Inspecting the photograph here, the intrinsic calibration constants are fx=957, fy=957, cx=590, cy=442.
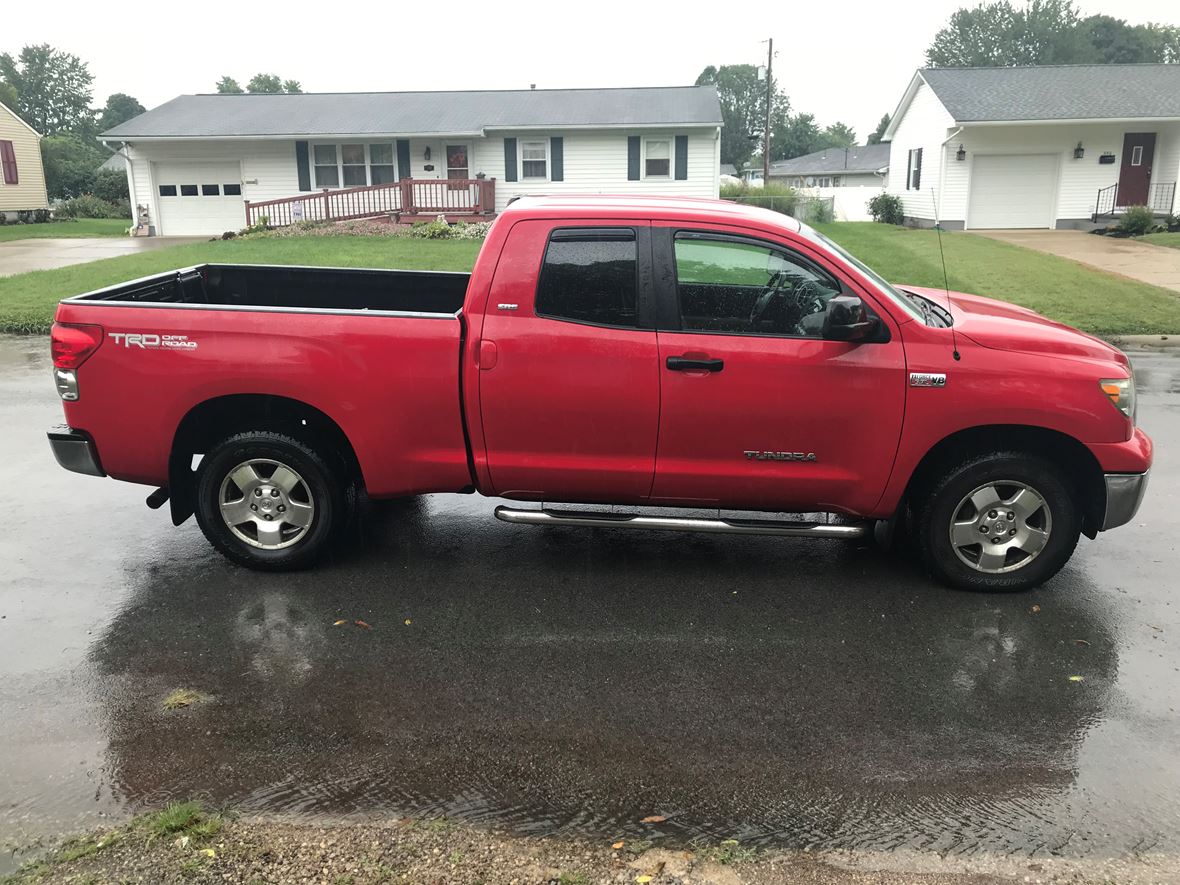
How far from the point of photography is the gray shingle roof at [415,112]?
2919 centimetres

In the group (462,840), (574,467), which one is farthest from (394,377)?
(462,840)

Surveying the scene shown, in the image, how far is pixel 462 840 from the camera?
3.11 meters

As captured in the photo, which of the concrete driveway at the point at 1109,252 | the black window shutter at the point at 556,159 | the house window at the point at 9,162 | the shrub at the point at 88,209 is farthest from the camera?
the shrub at the point at 88,209

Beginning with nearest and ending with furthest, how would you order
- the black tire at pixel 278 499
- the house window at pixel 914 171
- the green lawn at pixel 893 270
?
1. the black tire at pixel 278 499
2. the green lawn at pixel 893 270
3. the house window at pixel 914 171

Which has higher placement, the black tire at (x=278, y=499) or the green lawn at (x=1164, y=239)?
the green lawn at (x=1164, y=239)

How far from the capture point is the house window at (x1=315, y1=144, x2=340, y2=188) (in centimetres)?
2997

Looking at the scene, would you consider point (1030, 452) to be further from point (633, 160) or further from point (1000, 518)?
point (633, 160)

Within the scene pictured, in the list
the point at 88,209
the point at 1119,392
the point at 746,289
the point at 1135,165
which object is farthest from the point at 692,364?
the point at 88,209

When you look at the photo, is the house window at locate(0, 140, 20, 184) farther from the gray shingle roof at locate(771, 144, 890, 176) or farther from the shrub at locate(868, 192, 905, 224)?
the gray shingle roof at locate(771, 144, 890, 176)

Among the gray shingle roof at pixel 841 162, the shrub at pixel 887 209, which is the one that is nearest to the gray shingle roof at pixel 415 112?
the shrub at pixel 887 209

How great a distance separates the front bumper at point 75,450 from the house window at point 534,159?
26163 millimetres

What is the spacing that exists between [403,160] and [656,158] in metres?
7.86

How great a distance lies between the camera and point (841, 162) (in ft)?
227

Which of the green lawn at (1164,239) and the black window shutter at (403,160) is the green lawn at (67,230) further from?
the green lawn at (1164,239)
